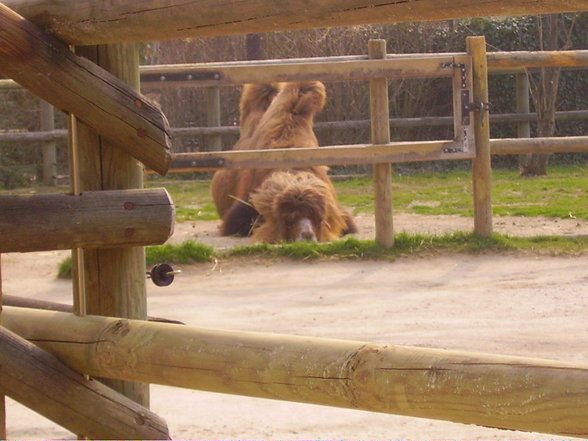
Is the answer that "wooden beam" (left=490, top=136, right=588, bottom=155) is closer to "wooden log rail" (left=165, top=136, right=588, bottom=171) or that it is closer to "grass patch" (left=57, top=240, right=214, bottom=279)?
"wooden log rail" (left=165, top=136, right=588, bottom=171)

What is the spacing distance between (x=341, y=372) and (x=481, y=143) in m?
5.94

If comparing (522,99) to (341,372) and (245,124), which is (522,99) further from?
(341,372)

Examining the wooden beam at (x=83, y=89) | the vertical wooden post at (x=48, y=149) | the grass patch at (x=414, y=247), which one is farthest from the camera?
the vertical wooden post at (x=48, y=149)

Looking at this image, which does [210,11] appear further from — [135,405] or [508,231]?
[508,231]

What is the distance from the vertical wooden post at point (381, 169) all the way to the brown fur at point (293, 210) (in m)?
0.81

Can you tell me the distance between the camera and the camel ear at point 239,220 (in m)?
9.55

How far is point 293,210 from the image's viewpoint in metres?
8.87

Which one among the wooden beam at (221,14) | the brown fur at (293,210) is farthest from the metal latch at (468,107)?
the wooden beam at (221,14)

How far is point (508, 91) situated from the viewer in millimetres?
16641

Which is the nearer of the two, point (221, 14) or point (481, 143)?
point (221, 14)

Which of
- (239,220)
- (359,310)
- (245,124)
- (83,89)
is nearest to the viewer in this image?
(83,89)

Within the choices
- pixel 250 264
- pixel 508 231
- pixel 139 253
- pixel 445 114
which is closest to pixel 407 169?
pixel 445 114

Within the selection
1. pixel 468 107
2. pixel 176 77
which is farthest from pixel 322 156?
pixel 176 77

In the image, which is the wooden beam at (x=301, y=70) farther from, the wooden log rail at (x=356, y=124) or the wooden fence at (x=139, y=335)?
the wooden log rail at (x=356, y=124)
